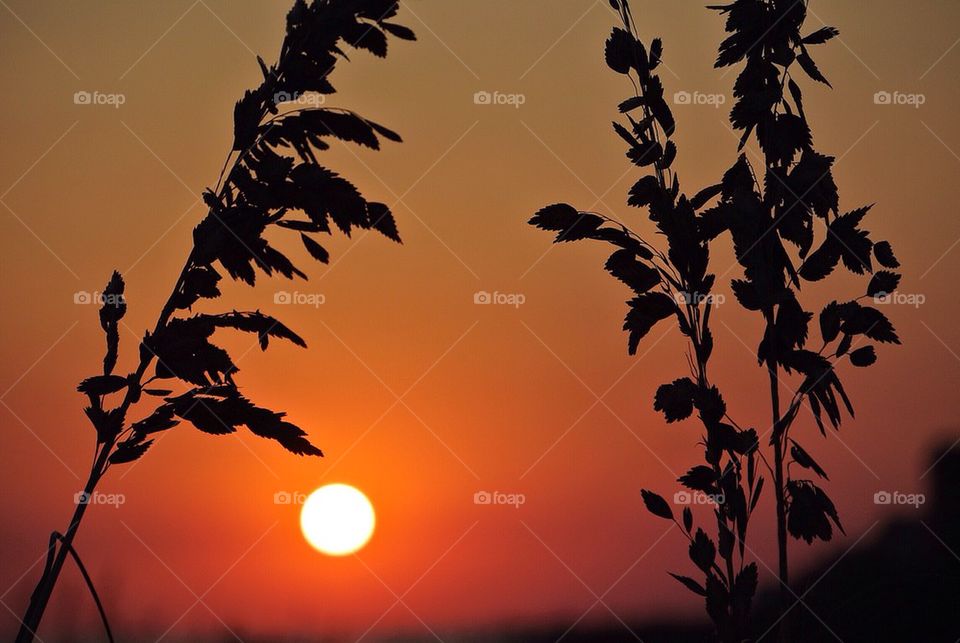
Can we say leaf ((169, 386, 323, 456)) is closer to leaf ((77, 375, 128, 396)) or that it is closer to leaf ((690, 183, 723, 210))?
leaf ((77, 375, 128, 396))

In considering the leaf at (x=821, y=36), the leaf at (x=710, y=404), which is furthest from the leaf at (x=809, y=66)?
the leaf at (x=710, y=404)

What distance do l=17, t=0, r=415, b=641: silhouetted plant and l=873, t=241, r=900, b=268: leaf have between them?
1.48 m

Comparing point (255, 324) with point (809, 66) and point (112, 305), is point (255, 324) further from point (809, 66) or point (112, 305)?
point (809, 66)

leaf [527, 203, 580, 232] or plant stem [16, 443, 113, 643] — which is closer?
plant stem [16, 443, 113, 643]

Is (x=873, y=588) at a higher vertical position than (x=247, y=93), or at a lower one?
lower

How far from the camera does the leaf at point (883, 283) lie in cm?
252

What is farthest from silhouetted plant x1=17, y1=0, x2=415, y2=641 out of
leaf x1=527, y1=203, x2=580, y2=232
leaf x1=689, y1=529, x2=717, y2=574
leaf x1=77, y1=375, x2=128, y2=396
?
leaf x1=689, y1=529, x2=717, y2=574

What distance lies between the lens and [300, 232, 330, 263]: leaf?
2031 millimetres

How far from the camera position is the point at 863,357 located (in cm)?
256

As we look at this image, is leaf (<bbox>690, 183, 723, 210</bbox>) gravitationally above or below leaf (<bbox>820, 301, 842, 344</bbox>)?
above

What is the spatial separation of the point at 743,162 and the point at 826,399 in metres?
0.79

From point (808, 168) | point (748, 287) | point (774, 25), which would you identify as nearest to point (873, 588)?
point (748, 287)

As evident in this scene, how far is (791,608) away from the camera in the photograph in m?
2.54

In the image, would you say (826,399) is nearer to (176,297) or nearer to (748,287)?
(748,287)
